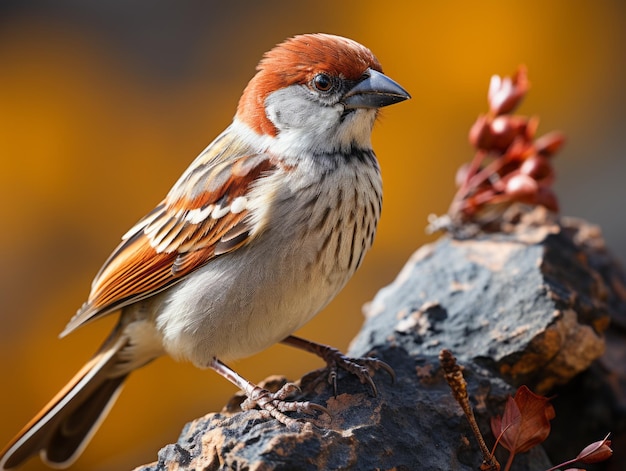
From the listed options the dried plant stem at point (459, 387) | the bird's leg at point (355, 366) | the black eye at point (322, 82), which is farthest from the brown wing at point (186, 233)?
the dried plant stem at point (459, 387)

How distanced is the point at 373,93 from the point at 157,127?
9.56 feet

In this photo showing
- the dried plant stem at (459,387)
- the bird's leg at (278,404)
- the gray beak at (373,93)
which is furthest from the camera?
the gray beak at (373,93)

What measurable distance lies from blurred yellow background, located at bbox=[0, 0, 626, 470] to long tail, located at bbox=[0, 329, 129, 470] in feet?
6.10

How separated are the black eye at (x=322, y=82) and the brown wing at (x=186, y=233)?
11.1 inches

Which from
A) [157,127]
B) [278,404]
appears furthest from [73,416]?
[157,127]

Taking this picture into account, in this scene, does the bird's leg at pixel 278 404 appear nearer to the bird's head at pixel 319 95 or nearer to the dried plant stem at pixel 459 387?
the dried plant stem at pixel 459 387

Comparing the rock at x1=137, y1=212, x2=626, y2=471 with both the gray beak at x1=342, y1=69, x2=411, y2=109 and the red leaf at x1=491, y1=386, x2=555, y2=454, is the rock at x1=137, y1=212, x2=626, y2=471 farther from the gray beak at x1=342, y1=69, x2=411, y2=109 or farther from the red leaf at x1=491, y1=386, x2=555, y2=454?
the gray beak at x1=342, y1=69, x2=411, y2=109

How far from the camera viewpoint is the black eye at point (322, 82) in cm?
267

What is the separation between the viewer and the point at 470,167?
367cm

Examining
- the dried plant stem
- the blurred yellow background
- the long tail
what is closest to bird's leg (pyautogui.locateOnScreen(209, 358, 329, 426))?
the dried plant stem

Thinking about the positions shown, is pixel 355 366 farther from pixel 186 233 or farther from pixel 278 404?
pixel 186 233

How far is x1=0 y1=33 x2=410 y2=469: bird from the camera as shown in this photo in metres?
2.59

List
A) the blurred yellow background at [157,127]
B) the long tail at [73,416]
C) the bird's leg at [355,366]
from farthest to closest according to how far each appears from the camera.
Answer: the blurred yellow background at [157,127] < the long tail at [73,416] < the bird's leg at [355,366]

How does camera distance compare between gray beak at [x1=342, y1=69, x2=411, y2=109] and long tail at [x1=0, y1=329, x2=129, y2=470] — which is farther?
long tail at [x1=0, y1=329, x2=129, y2=470]
